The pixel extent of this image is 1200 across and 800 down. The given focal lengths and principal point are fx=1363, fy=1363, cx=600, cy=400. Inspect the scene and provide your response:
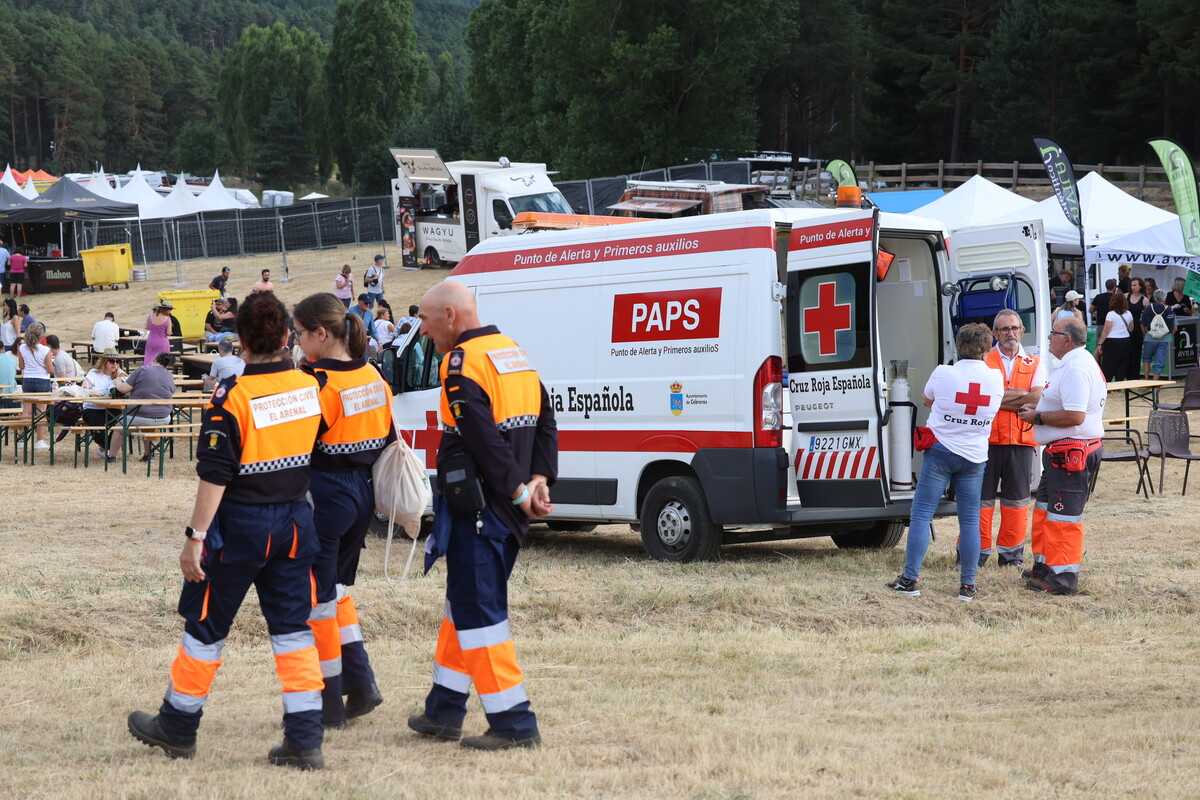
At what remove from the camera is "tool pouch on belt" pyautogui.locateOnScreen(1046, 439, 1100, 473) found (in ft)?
26.9

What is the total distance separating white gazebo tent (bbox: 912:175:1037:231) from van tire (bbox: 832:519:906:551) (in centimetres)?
1689

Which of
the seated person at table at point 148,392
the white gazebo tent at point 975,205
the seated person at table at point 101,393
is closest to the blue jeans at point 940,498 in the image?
the seated person at table at point 148,392

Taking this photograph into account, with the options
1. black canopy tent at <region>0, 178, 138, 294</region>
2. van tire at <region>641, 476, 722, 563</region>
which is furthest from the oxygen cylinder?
black canopy tent at <region>0, 178, 138, 294</region>

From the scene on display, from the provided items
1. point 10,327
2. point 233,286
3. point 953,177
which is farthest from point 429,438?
point 953,177

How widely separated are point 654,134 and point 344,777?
51.1 m

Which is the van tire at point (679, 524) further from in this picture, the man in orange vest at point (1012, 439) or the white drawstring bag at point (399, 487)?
the white drawstring bag at point (399, 487)

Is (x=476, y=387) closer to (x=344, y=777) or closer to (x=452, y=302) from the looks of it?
(x=452, y=302)

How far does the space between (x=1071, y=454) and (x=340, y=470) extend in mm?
4851

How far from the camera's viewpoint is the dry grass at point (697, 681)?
461cm

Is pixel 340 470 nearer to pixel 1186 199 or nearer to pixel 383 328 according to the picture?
pixel 383 328

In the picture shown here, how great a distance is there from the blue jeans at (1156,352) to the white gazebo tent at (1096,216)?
3514mm

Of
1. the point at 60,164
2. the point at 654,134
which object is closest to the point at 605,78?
the point at 654,134

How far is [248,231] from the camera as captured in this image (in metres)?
46.9

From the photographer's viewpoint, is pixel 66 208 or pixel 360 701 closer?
pixel 360 701
